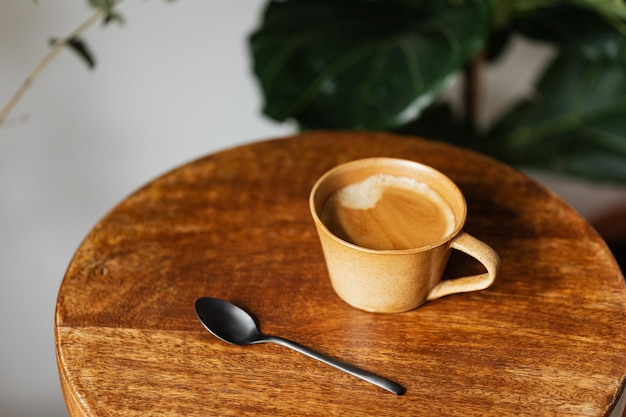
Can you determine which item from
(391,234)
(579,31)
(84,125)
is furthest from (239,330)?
(579,31)

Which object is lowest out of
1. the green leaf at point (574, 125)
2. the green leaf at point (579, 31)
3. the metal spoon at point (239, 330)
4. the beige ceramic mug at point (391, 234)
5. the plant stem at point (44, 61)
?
the green leaf at point (574, 125)

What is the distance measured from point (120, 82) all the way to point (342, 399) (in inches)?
32.0

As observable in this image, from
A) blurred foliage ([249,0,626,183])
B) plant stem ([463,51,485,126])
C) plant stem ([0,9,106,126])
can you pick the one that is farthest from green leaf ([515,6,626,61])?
plant stem ([0,9,106,126])

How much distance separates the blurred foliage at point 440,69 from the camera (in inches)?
40.3

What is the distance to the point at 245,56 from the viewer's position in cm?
130

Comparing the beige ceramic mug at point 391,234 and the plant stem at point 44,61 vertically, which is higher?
the plant stem at point 44,61

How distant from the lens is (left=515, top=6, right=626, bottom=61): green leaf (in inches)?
46.2

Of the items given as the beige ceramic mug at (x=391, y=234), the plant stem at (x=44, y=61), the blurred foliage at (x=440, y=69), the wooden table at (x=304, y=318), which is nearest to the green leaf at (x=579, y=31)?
the blurred foliage at (x=440, y=69)

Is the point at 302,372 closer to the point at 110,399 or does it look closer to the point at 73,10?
the point at 110,399

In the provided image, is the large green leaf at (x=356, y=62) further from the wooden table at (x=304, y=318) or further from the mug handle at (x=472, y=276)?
the mug handle at (x=472, y=276)

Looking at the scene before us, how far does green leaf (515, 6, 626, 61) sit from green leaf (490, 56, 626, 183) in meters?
0.09

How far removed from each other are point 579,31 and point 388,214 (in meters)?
0.70

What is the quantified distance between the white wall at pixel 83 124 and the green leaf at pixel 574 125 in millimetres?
536

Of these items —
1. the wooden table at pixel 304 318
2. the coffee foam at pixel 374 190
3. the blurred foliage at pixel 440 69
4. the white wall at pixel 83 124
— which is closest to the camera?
the wooden table at pixel 304 318
